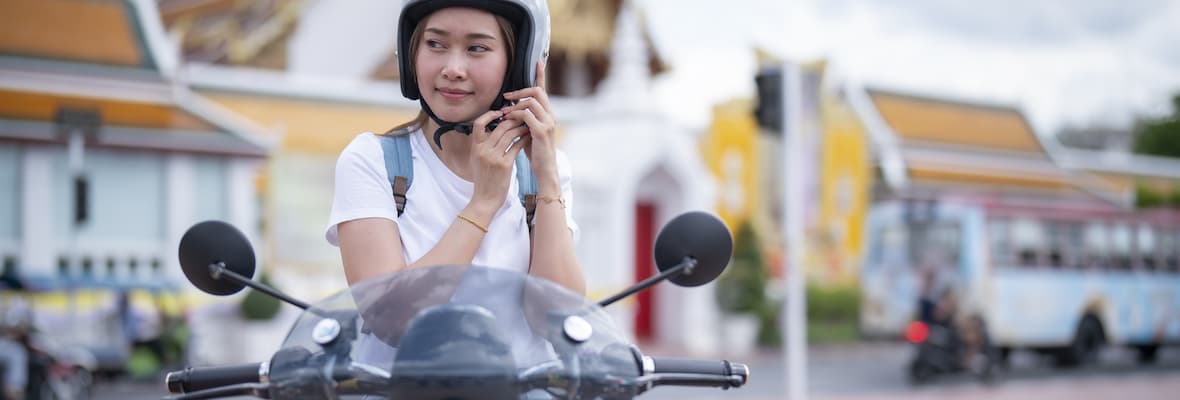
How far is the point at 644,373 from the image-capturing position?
1.85 metres

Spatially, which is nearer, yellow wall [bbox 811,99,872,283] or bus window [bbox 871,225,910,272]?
bus window [bbox 871,225,910,272]

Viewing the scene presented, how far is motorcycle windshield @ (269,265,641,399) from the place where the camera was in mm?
1559

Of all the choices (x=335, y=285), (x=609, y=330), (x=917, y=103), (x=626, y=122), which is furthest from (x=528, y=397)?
(x=917, y=103)

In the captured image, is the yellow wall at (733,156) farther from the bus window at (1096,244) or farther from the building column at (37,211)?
the building column at (37,211)

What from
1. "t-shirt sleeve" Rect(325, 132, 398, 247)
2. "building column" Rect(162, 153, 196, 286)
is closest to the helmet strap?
"t-shirt sleeve" Rect(325, 132, 398, 247)

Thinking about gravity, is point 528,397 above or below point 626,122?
below

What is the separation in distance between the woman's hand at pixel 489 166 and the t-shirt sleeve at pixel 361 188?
0.54 feet

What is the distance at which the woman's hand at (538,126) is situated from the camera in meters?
2.08

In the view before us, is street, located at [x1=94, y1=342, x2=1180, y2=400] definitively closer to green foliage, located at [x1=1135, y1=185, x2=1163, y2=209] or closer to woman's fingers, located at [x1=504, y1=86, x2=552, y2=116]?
green foliage, located at [x1=1135, y1=185, x2=1163, y2=209]

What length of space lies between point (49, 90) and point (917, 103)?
16944 mm

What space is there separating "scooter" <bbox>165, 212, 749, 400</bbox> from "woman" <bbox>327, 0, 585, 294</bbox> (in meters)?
0.20

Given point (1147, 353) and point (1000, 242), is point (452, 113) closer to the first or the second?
point (1000, 242)

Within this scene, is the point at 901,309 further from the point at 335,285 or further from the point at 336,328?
the point at 336,328

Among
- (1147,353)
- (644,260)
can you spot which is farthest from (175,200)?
(1147,353)
